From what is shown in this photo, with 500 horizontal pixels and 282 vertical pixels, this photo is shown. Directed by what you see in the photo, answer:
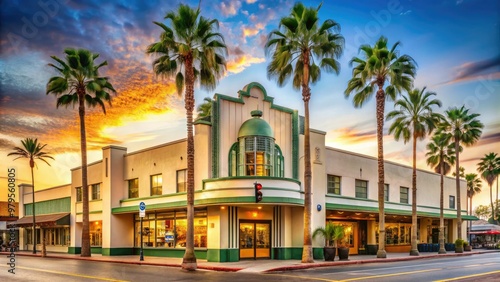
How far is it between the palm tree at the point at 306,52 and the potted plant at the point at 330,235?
2.16 meters

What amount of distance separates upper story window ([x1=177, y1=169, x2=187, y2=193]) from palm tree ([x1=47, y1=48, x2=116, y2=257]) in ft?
28.6

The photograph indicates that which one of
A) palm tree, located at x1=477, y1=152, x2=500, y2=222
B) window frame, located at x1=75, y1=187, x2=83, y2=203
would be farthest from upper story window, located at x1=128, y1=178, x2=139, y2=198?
palm tree, located at x1=477, y1=152, x2=500, y2=222

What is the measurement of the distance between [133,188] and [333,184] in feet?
50.0

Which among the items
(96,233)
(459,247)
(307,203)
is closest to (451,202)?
(459,247)

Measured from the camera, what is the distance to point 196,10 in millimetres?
27438

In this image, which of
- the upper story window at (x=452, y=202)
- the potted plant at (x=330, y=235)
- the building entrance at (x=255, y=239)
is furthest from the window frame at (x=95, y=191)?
the upper story window at (x=452, y=202)

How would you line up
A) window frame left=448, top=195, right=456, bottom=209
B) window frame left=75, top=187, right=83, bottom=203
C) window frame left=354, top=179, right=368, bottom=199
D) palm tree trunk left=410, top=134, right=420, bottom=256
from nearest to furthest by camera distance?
palm tree trunk left=410, top=134, right=420, bottom=256 < window frame left=354, top=179, right=368, bottom=199 < window frame left=75, top=187, right=83, bottom=203 < window frame left=448, top=195, right=456, bottom=209

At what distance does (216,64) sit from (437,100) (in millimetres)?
21345

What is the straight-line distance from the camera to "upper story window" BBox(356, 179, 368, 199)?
39.3 m

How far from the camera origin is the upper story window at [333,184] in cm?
3644

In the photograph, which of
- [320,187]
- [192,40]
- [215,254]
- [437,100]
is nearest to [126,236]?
[215,254]

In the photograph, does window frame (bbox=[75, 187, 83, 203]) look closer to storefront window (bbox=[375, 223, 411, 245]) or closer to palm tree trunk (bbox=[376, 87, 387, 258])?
palm tree trunk (bbox=[376, 87, 387, 258])

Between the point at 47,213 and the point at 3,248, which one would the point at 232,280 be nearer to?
the point at 47,213

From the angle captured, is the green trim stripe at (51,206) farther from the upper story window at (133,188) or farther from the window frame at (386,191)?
the window frame at (386,191)
